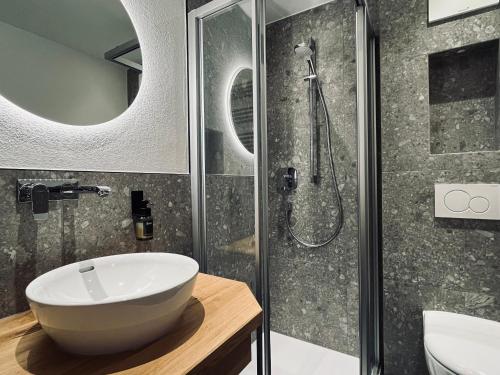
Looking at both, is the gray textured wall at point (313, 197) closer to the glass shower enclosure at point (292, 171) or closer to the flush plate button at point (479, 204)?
the glass shower enclosure at point (292, 171)

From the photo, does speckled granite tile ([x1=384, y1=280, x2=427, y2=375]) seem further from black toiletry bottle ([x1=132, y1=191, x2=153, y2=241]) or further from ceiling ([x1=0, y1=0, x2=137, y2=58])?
ceiling ([x1=0, y1=0, x2=137, y2=58])

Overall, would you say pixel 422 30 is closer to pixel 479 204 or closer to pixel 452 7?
pixel 452 7

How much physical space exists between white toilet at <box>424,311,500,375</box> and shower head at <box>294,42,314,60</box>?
1.61m

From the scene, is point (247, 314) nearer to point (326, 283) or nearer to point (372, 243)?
point (372, 243)

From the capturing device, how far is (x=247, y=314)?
687mm


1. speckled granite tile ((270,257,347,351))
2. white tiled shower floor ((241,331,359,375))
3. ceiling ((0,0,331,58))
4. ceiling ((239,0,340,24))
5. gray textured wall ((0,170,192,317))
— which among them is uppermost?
ceiling ((239,0,340,24))

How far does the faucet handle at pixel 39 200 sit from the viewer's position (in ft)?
2.22

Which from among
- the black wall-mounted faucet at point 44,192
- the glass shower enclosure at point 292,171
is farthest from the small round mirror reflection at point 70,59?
the glass shower enclosure at point 292,171

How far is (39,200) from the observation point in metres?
0.68

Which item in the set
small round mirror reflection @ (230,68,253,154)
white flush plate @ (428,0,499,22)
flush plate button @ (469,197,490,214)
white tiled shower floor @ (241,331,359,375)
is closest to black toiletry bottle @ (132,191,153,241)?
small round mirror reflection @ (230,68,253,154)

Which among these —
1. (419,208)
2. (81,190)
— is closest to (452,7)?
(419,208)

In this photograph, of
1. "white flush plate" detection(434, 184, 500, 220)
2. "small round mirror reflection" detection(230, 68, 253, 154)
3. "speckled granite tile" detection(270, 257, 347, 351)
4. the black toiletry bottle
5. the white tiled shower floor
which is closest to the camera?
the black toiletry bottle

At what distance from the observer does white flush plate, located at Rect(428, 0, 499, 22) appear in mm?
1245

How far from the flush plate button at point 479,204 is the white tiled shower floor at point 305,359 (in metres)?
1.06
